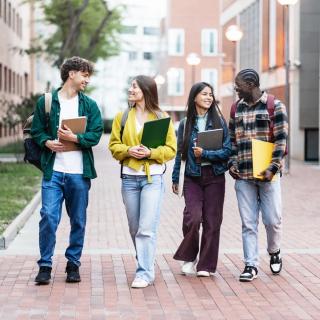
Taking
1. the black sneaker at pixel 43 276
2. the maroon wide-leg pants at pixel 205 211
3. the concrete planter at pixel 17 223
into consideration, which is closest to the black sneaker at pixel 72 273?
the black sneaker at pixel 43 276

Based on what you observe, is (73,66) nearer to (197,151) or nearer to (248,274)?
(197,151)

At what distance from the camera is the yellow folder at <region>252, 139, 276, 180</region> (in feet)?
25.6

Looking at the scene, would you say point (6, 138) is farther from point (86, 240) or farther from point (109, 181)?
point (86, 240)

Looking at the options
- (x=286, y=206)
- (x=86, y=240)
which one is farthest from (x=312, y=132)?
(x=86, y=240)

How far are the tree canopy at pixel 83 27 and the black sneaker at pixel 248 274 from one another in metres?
29.4

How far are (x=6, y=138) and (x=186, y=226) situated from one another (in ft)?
133

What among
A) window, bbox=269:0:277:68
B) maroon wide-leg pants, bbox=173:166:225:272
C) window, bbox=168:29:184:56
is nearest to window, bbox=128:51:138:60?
window, bbox=168:29:184:56

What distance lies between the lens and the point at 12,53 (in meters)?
49.8

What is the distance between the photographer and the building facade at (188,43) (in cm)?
7400

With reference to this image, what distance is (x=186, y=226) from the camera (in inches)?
319

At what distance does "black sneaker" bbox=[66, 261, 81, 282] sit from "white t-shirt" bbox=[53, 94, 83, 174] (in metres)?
0.85

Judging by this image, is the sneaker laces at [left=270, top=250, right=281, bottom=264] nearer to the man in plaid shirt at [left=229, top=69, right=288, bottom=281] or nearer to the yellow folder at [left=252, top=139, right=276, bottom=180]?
the man in plaid shirt at [left=229, top=69, right=288, bottom=281]

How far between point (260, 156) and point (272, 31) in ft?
100

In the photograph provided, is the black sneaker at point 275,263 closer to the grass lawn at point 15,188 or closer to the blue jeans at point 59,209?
A: the blue jeans at point 59,209
